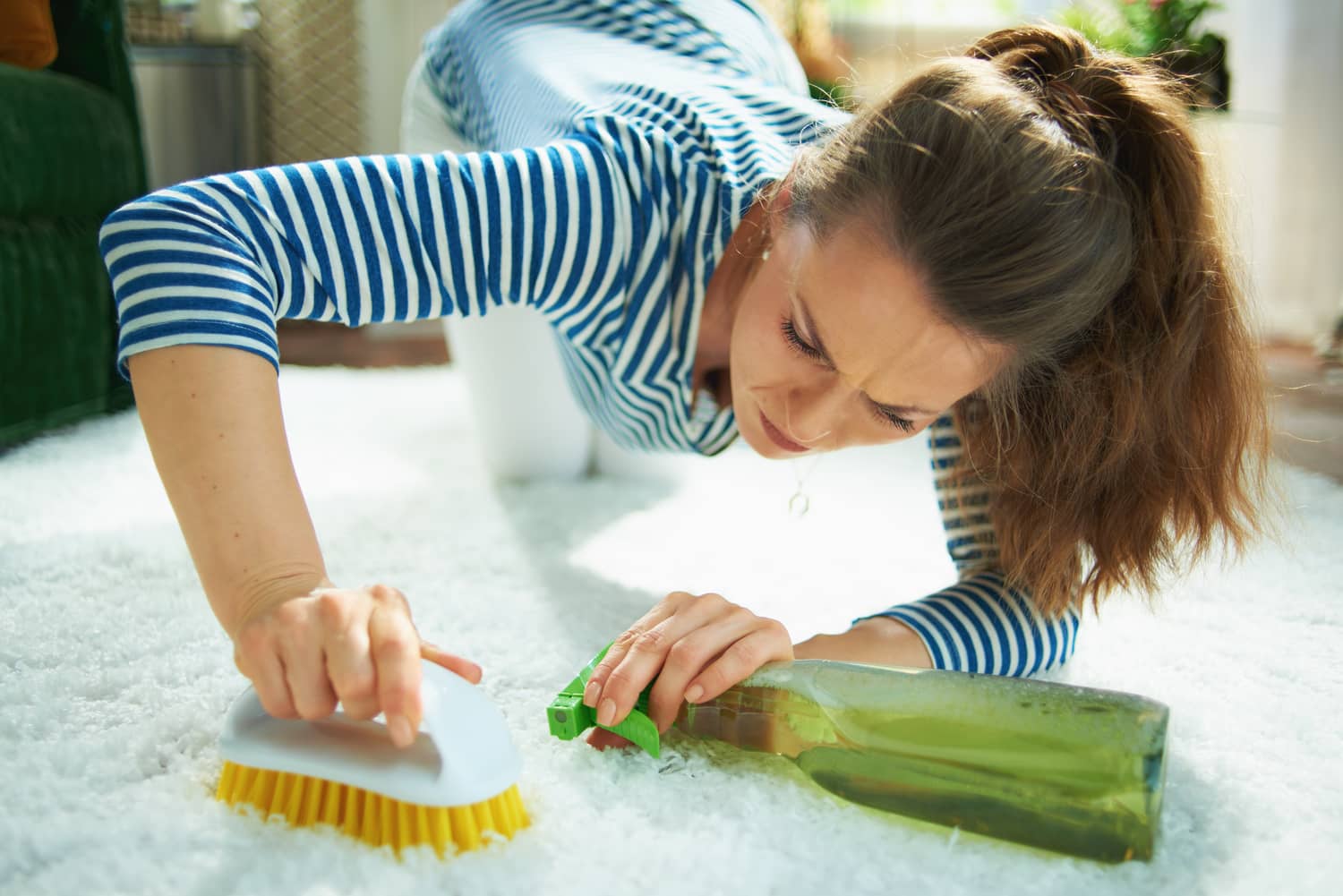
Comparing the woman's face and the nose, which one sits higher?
the woman's face

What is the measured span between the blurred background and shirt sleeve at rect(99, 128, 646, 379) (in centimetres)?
76

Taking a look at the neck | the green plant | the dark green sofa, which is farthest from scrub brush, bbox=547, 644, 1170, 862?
the green plant

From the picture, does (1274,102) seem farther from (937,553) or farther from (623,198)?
(623,198)

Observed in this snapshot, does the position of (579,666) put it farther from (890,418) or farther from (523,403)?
(523,403)

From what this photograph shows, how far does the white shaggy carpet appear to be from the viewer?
0.45 m

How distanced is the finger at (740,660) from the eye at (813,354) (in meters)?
0.16

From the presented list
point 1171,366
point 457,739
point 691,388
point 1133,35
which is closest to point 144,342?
point 457,739

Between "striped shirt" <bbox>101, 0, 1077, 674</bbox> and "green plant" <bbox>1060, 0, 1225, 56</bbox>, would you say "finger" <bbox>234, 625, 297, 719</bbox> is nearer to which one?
"striped shirt" <bbox>101, 0, 1077, 674</bbox>

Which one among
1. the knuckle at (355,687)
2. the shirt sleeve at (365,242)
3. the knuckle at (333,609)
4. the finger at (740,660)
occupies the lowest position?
the finger at (740,660)

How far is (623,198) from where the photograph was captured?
2.32 ft

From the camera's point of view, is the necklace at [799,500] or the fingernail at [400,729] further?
the necklace at [799,500]

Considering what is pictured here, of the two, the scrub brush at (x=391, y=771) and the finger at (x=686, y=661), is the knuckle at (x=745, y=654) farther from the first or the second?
the scrub brush at (x=391, y=771)

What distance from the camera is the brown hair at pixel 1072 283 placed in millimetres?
577

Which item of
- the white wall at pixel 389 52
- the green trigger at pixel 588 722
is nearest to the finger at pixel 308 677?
the green trigger at pixel 588 722
